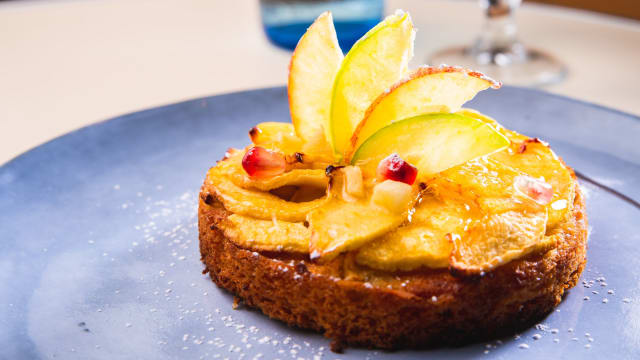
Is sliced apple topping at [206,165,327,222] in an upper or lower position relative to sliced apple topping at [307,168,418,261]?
lower

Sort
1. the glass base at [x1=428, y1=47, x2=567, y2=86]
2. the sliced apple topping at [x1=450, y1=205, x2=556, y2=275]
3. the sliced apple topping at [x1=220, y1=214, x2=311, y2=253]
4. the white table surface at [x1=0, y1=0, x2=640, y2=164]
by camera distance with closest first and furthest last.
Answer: the sliced apple topping at [x1=450, y1=205, x2=556, y2=275]
the sliced apple topping at [x1=220, y1=214, x2=311, y2=253]
the white table surface at [x1=0, y1=0, x2=640, y2=164]
the glass base at [x1=428, y1=47, x2=567, y2=86]

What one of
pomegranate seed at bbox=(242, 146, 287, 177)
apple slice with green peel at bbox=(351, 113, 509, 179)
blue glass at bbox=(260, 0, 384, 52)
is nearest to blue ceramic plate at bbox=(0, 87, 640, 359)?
pomegranate seed at bbox=(242, 146, 287, 177)

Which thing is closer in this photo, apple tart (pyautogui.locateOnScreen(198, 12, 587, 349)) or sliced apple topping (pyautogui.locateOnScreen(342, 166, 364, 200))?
apple tart (pyautogui.locateOnScreen(198, 12, 587, 349))

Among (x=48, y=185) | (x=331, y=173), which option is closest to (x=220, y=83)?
(x=48, y=185)

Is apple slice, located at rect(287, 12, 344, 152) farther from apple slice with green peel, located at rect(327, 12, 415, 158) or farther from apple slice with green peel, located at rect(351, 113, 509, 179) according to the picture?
apple slice with green peel, located at rect(351, 113, 509, 179)

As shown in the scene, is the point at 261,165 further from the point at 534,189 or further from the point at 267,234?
the point at 534,189

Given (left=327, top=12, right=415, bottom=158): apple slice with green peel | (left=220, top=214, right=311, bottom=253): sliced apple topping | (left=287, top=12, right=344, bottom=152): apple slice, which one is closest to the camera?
(left=220, top=214, right=311, bottom=253): sliced apple topping

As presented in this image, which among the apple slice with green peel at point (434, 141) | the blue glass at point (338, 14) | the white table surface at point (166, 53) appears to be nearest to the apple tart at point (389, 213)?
the apple slice with green peel at point (434, 141)

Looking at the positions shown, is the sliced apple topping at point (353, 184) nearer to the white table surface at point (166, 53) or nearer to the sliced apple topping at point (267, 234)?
the sliced apple topping at point (267, 234)

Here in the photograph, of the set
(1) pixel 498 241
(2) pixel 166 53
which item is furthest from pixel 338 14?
(1) pixel 498 241
